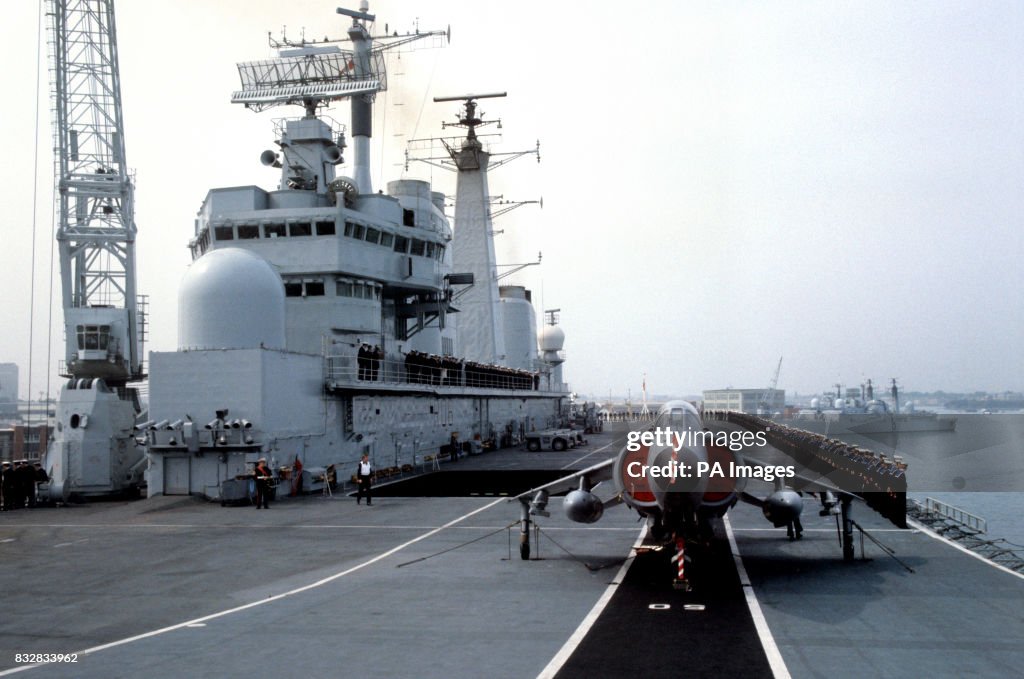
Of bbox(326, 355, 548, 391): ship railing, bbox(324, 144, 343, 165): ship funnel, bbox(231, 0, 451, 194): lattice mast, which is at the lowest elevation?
bbox(326, 355, 548, 391): ship railing

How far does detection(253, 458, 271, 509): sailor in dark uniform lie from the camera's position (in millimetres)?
21672

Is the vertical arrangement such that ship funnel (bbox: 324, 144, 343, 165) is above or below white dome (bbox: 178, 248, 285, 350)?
above

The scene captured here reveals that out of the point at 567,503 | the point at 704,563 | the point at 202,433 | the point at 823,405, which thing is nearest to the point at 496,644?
the point at 567,503

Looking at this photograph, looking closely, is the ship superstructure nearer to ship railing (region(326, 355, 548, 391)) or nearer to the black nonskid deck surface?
ship railing (region(326, 355, 548, 391))

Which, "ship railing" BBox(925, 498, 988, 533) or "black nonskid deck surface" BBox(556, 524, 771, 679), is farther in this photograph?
"ship railing" BBox(925, 498, 988, 533)

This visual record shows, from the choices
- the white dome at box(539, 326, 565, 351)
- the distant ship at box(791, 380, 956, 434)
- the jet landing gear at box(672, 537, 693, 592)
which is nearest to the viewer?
the jet landing gear at box(672, 537, 693, 592)

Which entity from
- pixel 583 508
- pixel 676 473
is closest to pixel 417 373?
pixel 583 508

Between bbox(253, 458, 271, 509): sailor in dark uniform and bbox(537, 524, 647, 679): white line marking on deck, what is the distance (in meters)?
12.1

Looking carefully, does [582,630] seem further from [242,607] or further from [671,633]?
[242,607]

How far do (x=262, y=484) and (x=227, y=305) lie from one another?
633 centimetres

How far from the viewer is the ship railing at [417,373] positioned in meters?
28.5

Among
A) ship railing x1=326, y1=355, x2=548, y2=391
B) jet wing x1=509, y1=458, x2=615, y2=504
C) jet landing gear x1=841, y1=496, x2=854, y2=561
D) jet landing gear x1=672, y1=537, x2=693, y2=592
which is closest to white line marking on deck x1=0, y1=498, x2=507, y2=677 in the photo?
jet wing x1=509, y1=458, x2=615, y2=504

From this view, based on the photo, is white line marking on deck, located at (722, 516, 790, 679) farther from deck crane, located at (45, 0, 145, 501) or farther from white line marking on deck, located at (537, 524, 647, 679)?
deck crane, located at (45, 0, 145, 501)

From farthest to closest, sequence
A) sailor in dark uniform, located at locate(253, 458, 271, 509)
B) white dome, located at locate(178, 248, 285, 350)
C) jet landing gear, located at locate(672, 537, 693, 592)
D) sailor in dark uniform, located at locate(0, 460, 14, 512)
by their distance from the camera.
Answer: white dome, located at locate(178, 248, 285, 350) < sailor in dark uniform, located at locate(0, 460, 14, 512) < sailor in dark uniform, located at locate(253, 458, 271, 509) < jet landing gear, located at locate(672, 537, 693, 592)
